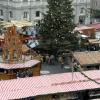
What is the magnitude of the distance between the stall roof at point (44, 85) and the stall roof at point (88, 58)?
21.9ft

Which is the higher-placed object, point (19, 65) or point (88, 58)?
point (88, 58)

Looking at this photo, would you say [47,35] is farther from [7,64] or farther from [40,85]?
[40,85]

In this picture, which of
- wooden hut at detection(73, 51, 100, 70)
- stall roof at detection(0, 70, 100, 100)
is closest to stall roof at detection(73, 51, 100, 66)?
wooden hut at detection(73, 51, 100, 70)

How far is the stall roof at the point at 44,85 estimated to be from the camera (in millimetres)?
23712

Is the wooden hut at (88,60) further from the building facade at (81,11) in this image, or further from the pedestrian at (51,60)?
the building facade at (81,11)

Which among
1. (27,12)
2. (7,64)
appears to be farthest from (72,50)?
(27,12)

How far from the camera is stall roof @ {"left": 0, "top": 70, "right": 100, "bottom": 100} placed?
2371cm

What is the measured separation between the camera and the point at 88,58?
34.2m

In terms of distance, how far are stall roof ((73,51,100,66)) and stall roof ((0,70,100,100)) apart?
6673 millimetres

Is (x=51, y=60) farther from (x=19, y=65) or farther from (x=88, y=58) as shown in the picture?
(x=19, y=65)

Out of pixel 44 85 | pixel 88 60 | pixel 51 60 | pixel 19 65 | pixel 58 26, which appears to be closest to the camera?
pixel 44 85

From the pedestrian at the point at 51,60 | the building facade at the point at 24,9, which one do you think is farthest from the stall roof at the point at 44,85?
the building facade at the point at 24,9

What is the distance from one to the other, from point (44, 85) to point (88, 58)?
9.99 metres

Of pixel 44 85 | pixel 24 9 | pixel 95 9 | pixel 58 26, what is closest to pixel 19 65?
pixel 44 85
